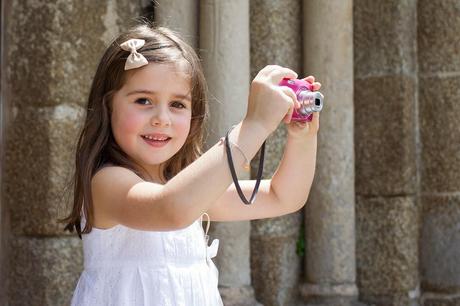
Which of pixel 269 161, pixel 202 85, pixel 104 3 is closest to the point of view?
pixel 202 85

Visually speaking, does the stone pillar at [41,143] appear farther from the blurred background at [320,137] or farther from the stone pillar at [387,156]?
the stone pillar at [387,156]

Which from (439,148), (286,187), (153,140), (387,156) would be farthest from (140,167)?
(439,148)

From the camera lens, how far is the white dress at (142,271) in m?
1.49

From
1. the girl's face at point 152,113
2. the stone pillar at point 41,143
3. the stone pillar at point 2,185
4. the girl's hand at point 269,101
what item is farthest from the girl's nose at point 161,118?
the stone pillar at point 2,185

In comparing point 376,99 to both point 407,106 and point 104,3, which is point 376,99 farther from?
point 104,3

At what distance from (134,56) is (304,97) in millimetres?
327

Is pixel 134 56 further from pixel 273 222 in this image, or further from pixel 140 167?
pixel 273 222

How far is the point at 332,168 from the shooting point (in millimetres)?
3143

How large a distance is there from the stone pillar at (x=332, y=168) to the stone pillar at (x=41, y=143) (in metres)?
0.92

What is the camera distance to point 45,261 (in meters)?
2.71

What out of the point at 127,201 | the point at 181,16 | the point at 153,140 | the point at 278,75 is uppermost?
the point at 181,16

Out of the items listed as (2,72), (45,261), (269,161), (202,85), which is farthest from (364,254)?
(202,85)

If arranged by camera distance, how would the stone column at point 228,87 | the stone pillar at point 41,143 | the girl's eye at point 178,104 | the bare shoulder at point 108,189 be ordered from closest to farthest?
1. the bare shoulder at point 108,189
2. the girl's eye at point 178,104
3. the stone pillar at point 41,143
4. the stone column at point 228,87

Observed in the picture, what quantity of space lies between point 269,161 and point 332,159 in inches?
9.7
